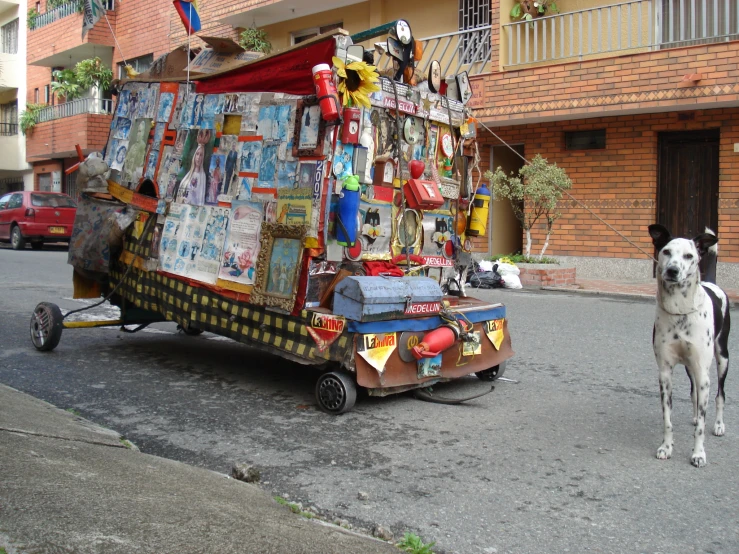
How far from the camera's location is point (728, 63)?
13672 mm

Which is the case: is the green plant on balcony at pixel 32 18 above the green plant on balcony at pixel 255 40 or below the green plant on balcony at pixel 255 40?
above

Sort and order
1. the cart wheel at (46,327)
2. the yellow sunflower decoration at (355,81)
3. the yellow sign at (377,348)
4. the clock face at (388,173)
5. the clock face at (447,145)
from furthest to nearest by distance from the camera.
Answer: the cart wheel at (46,327), the clock face at (447,145), the clock face at (388,173), the yellow sunflower decoration at (355,81), the yellow sign at (377,348)

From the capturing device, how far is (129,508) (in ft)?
10.5

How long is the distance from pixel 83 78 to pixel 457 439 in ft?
91.4

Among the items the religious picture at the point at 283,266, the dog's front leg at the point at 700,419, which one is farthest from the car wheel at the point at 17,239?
the dog's front leg at the point at 700,419

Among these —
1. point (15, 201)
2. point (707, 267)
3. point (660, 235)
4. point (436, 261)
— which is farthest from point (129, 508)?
point (15, 201)

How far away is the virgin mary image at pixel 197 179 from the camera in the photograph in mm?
6898

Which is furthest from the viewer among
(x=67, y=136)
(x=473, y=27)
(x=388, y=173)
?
(x=67, y=136)

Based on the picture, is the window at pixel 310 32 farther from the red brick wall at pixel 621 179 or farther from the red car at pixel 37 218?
the red car at pixel 37 218

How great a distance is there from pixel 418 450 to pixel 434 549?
4.56 ft

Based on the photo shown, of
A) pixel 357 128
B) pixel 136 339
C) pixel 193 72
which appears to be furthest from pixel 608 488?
pixel 136 339

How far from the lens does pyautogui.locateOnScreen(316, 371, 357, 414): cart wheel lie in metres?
5.63

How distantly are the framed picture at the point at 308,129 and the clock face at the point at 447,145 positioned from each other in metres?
1.67

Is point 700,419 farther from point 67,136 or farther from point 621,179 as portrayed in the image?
point 67,136
